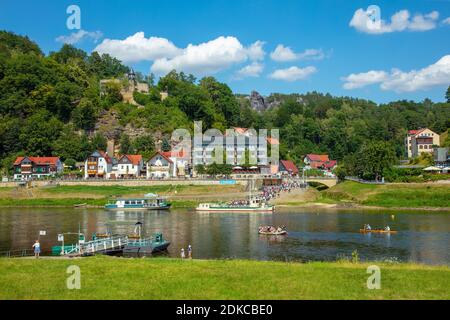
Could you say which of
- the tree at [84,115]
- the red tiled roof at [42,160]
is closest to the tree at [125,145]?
the tree at [84,115]

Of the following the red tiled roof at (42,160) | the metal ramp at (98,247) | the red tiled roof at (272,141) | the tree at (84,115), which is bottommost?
the metal ramp at (98,247)

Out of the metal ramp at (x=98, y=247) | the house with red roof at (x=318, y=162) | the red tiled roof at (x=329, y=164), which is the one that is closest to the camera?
the metal ramp at (x=98, y=247)

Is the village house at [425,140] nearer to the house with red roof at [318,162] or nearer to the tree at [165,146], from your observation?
the house with red roof at [318,162]

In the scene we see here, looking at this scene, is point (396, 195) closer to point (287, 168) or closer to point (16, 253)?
point (287, 168)

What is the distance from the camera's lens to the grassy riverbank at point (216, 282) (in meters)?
18.9

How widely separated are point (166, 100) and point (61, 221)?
86552mm

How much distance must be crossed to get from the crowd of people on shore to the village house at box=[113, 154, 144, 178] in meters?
32.8

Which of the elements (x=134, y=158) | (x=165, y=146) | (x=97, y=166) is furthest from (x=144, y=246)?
(x=165, y=146)

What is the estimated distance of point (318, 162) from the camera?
145m

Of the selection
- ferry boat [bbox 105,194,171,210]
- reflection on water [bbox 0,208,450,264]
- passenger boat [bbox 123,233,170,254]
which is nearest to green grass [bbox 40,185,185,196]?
ferry boat [bbox 105,194,171,210]

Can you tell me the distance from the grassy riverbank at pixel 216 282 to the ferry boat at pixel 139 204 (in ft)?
188
